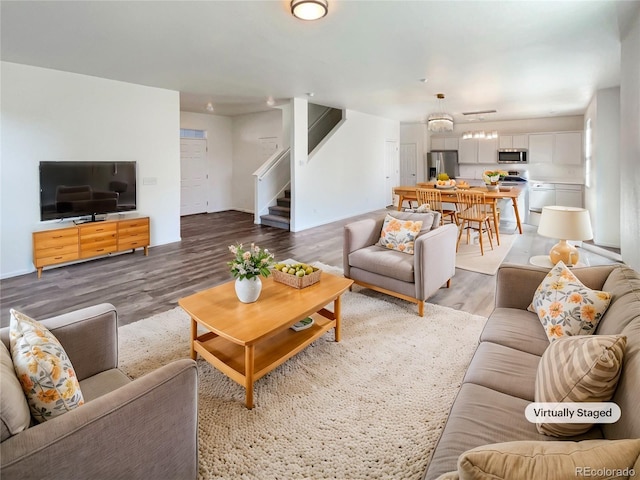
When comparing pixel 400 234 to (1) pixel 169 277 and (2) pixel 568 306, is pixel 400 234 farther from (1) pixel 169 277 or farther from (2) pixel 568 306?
(1) pixel 169 277

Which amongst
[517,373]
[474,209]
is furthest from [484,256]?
[517,373]

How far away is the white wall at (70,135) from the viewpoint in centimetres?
426

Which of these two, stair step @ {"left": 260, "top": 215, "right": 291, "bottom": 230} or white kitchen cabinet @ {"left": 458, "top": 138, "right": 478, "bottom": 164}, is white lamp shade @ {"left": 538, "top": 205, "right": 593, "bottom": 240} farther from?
white kitchen cabinet @ {"left": 458, "top": 138, "right": 478, "bottom": 164}

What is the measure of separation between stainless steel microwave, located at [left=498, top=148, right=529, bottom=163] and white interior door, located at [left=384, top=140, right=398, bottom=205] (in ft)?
9.35

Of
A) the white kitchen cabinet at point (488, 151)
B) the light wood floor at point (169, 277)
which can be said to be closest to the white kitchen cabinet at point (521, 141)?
the white kitchen cabinet at point (488, 151)

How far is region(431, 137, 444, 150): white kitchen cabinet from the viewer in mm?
10859


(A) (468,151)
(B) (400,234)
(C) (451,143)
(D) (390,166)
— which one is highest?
(C) (451,143)

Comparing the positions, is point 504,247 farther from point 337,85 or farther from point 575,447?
point 575,447

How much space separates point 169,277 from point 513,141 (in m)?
9.38

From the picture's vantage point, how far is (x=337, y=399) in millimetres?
2104

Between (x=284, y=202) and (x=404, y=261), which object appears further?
(x=284, y=202)

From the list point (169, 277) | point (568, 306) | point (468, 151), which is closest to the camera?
point (568, 306)

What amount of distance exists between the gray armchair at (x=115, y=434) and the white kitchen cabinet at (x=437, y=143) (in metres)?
10.9

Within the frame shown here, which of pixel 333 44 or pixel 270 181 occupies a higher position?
pixel 333 44
